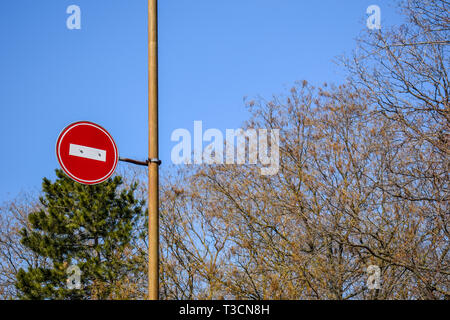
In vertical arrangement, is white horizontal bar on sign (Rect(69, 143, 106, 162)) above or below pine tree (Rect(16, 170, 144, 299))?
below

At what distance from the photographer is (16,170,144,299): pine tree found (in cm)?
2492

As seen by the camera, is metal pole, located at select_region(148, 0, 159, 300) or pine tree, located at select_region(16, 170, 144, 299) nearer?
metal pole, located at select_region(148, 0, 159, 300)

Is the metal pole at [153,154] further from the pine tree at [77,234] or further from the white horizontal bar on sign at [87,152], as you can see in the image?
the pine tree at [77,234]

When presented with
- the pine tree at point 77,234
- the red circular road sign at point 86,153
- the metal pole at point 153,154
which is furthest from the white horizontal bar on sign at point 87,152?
the pine tree at point 77,234

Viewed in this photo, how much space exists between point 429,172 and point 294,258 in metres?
5.61

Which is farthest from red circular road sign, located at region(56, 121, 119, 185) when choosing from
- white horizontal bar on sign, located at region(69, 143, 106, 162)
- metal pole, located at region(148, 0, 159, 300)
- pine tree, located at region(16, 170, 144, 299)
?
pine tree, located at region(16, 170, 144, 299)

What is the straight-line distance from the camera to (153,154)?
6527 mm

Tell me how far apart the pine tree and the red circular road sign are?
58.4ft

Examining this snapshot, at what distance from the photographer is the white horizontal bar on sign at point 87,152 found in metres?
6.24

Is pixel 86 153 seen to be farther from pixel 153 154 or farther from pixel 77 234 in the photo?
pixel 77 234

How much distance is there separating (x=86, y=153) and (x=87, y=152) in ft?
0.05

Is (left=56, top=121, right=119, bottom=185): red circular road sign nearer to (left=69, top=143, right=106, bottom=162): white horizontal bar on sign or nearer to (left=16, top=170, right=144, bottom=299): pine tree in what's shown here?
(left=69, top=143, right=106, bottom=162): white horizontal bar on sign

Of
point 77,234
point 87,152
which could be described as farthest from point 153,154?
point 77,234
